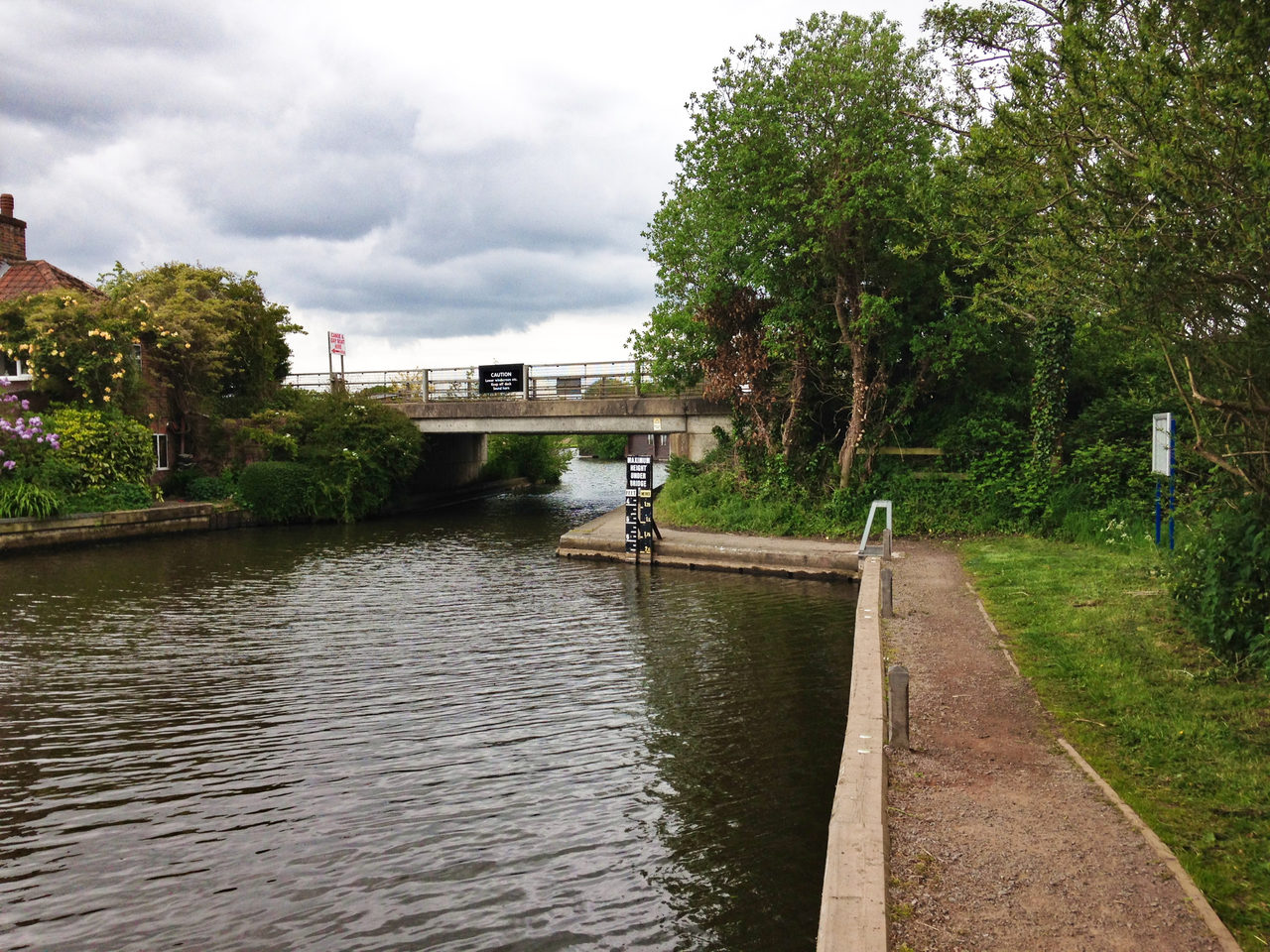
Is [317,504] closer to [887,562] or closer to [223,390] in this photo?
[223,390]

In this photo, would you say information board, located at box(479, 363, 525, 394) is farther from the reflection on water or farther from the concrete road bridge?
the reflection on water

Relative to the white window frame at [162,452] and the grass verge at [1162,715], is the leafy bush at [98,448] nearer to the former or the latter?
the white window frame at [162,452]

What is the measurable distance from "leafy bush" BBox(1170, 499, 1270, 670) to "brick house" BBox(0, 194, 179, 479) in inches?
1080

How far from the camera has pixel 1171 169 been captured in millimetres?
5996

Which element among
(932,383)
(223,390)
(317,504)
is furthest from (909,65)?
(223,390)

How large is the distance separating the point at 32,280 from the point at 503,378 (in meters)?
15.4

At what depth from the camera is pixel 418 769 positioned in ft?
25.0

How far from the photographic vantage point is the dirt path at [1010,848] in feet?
13.5

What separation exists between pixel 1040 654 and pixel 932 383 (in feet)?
41.4

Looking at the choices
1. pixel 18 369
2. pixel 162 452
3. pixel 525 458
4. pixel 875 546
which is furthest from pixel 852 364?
pixel 525 458

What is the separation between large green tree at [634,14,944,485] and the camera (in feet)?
59.4

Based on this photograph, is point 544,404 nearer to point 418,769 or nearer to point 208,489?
point 208,489

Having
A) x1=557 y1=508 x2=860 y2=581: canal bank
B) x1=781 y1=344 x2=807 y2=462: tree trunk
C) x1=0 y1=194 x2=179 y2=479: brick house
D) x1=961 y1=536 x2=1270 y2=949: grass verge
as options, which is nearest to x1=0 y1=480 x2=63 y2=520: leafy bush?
x1=0 y1=194 x2=179 y2=479: brick house

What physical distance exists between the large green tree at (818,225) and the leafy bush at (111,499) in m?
16.2
